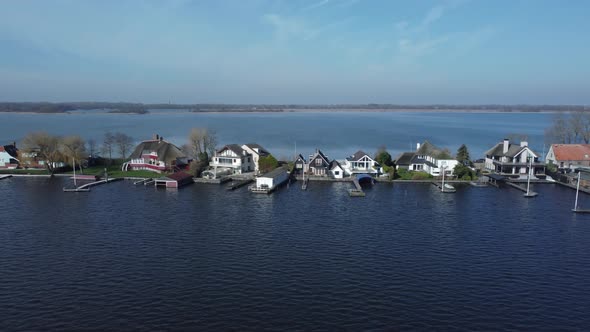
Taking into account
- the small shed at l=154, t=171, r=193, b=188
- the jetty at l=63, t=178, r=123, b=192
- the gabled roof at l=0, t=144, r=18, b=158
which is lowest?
the jetty at l=63, t=178, r=123, b=192

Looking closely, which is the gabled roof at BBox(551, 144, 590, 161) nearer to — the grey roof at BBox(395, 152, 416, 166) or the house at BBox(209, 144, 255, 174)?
the grey roof at BBox(395, 152, 416, 166)

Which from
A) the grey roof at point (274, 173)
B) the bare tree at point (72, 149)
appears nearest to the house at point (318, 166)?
the grey roof at point (274, 173)

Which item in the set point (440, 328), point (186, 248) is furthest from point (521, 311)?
point (186, 248)

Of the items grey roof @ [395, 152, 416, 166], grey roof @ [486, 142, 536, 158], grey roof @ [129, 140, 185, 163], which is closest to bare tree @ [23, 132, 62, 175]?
grey roof @ [129, 140, 185, 163]

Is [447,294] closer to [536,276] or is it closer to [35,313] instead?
[536,276]

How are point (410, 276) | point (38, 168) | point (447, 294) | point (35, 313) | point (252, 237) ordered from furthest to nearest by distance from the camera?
1. point (38, 168)
2. point (252, 237)
3. point (410, 276)
4. point (447, 294)
5. point (35, 313)

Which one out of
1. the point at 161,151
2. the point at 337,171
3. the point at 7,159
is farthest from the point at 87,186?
the point at 337,171

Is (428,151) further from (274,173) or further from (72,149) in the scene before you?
(72,149)

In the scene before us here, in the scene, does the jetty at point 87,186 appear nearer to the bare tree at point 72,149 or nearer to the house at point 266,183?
the bare tree at point 72,149
